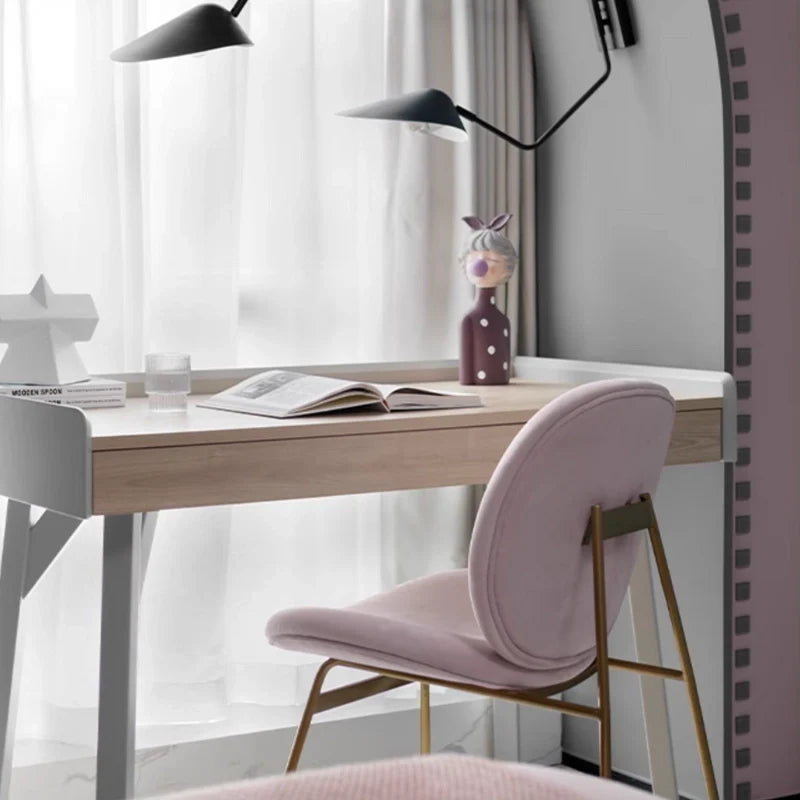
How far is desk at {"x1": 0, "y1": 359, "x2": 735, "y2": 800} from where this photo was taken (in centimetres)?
179

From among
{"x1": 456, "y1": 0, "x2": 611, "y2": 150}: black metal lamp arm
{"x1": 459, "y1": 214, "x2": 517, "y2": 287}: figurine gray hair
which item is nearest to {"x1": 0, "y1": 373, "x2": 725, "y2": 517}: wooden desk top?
{"x1": 459, "y1": 214, "x2": 517, "y2": 287}: figurine gray hair

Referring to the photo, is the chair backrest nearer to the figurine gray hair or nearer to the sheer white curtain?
the figurine gray hair

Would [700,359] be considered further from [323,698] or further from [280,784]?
[280,784]

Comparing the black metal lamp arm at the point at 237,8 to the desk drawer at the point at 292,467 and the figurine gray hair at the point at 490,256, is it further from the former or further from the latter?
the desk drawer at the point at 292,467

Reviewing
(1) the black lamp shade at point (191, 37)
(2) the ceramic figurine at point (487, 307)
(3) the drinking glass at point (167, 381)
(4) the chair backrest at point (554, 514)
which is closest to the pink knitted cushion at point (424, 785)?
(4) the chair backrest at point (554, 514)

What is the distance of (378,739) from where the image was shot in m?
2.77

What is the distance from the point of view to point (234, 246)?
2.60 meters

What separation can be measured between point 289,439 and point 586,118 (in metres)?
1.17

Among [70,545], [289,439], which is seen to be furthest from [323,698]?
[70,545]

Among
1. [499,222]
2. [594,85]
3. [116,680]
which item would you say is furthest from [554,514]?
[594,85]

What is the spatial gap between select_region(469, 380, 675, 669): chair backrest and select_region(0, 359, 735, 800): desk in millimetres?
351

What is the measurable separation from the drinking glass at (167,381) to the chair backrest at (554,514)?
2.18 ft

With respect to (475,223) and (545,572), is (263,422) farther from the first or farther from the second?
(475,223)

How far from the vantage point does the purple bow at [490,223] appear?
8.54 ft
